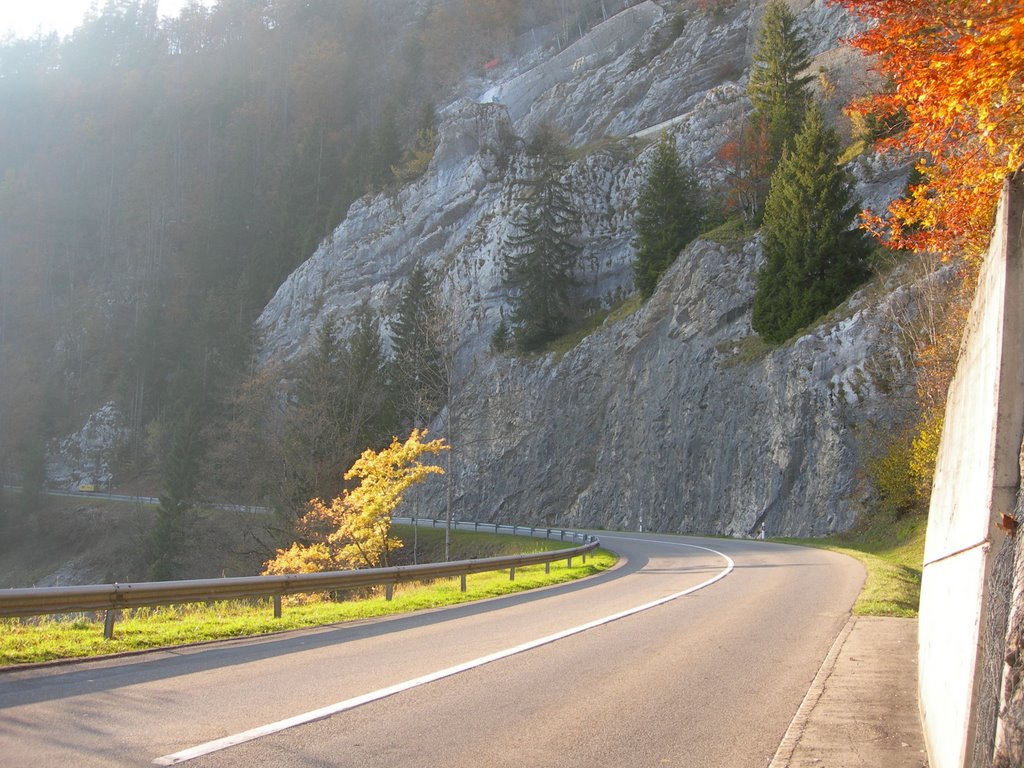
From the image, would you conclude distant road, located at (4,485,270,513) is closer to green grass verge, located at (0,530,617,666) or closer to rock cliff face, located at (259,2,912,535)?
rock cliff face, located at (259,2,912,535)

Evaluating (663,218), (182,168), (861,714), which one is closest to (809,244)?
(663,218)

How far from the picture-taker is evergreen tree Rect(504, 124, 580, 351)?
51.3 metres

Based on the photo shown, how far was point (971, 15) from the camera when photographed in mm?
5320

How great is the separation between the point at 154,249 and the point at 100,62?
48.7 m

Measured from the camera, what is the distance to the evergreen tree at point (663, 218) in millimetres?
47188

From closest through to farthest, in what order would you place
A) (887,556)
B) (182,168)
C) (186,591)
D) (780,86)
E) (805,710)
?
1. (805,710)
2. (186,591)
3. (887,556)
4. (780,86)
5. (182,168)

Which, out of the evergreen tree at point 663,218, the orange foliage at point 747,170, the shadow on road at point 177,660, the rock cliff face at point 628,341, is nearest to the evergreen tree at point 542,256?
the rock cliff face at point 628,341

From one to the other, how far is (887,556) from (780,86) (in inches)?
1288

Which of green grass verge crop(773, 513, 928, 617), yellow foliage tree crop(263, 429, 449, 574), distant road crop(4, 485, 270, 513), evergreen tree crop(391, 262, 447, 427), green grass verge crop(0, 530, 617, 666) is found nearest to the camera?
green grass verge crop(0, 530, 617, 666)

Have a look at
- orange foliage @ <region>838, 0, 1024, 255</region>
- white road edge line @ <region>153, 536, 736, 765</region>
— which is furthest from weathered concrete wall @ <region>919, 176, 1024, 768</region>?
white road edge line @ <region>153, 536, 736, 765</region>

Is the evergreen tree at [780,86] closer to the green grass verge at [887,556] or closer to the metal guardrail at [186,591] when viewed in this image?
the green grass verge at [887,556]

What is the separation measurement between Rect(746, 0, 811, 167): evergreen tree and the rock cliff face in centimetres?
480

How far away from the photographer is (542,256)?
53.2 metres

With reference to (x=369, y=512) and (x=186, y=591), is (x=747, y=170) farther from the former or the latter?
(x=186, y=591)
